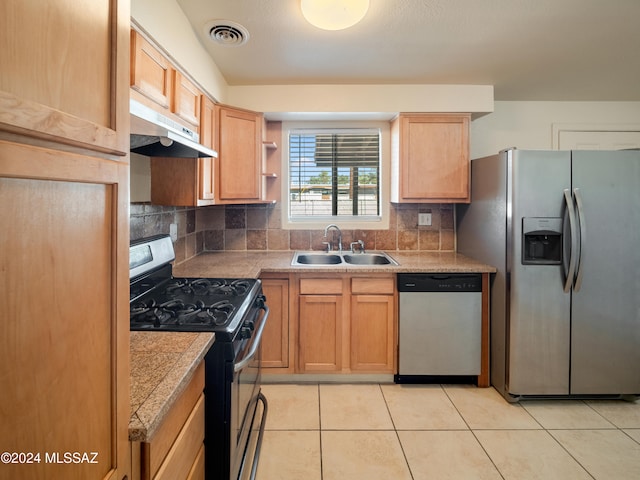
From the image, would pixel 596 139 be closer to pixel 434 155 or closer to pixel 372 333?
pixel 434 155

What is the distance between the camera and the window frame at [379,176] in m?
3.17

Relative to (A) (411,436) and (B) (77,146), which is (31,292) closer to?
(B) (77,146)

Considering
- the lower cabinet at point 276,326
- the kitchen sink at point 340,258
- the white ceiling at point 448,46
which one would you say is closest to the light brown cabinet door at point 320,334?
the lower cabinet at point 276,326

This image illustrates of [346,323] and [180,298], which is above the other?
[180,298]

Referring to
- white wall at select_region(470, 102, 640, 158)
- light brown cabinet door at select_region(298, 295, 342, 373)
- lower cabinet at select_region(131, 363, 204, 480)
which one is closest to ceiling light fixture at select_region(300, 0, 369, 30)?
lower cabinet at select_region(131, 363, 204, 480)

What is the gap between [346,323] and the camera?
2.61 meters

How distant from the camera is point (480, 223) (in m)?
2.73

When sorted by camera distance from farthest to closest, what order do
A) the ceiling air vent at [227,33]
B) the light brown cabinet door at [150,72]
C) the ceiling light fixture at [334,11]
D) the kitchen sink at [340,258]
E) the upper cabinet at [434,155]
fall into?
the kitchen sink at [340,258] → the upper cabinet at [434,155] → the ceiling air vent at [227,33] → the ceiling light fixture at [334,11] → the light brown cabinet door at [150,72]

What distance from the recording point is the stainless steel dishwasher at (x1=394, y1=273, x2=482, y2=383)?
254 centimetres

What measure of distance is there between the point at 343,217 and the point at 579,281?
1.79 m

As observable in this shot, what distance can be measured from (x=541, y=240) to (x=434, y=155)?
0.99 metres

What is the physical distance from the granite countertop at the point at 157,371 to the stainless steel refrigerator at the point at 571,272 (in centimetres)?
201

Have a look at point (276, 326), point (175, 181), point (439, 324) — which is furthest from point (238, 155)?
point (439, 324)

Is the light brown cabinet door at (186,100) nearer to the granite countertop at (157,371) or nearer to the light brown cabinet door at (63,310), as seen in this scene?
the granite countertop at (157,371)
